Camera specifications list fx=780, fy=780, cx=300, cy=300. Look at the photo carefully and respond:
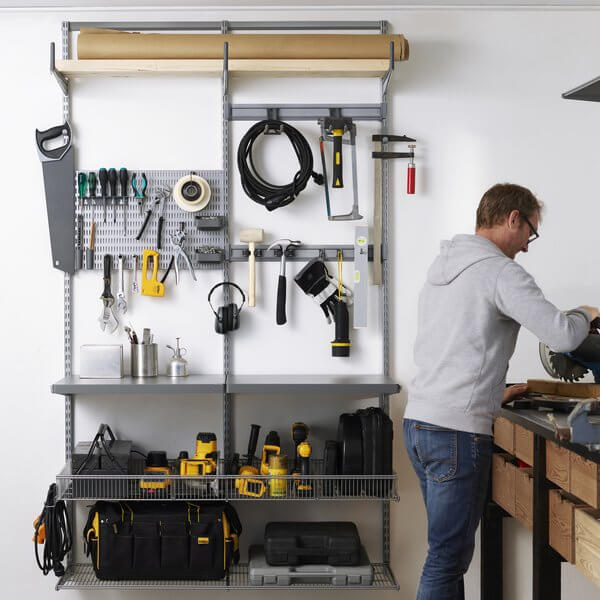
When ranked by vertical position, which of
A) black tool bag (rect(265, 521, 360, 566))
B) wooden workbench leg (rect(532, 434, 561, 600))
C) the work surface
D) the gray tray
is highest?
the work surface

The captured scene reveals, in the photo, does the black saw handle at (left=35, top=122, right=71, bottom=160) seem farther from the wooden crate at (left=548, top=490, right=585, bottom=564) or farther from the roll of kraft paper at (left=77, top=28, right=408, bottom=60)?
the wooden crate at (left=548, top=490, right=585, bottom=564)

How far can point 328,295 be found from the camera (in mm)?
3432

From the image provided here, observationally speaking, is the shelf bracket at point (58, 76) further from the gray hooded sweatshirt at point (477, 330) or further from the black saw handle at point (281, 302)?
the gray hooded sweatshirt at point (477, 330)

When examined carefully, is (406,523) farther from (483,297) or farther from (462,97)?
(462,97)

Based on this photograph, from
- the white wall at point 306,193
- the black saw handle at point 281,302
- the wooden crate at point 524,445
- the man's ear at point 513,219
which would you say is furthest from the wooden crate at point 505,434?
the black saw handle at point 281,302

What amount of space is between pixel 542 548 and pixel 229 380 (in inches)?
54.1

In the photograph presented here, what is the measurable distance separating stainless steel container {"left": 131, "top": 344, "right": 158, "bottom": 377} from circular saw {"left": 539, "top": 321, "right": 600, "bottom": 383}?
1598 mm

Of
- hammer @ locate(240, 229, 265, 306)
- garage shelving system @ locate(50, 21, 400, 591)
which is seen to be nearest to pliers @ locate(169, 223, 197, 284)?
garage shelving system @ locate(50, 21, 400, 591)

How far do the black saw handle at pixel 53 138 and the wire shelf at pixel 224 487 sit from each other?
54.2 inches

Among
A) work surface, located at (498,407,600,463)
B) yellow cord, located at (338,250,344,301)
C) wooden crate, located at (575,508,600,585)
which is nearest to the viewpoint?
work surface, located at (498,407,600,463)

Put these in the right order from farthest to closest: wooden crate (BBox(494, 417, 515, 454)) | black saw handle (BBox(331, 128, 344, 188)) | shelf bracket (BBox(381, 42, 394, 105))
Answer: black saw handle (BBox(331, 128, 344, 188)) → shelf bracket (BBox(381, 42, 394, 105)) → wooden crate (BBox(494, 417, 515, 454))

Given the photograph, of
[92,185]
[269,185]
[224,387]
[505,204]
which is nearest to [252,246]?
[269,185]

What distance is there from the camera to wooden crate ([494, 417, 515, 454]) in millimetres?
2889

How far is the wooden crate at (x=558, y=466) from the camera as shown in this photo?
2336 millimetres
